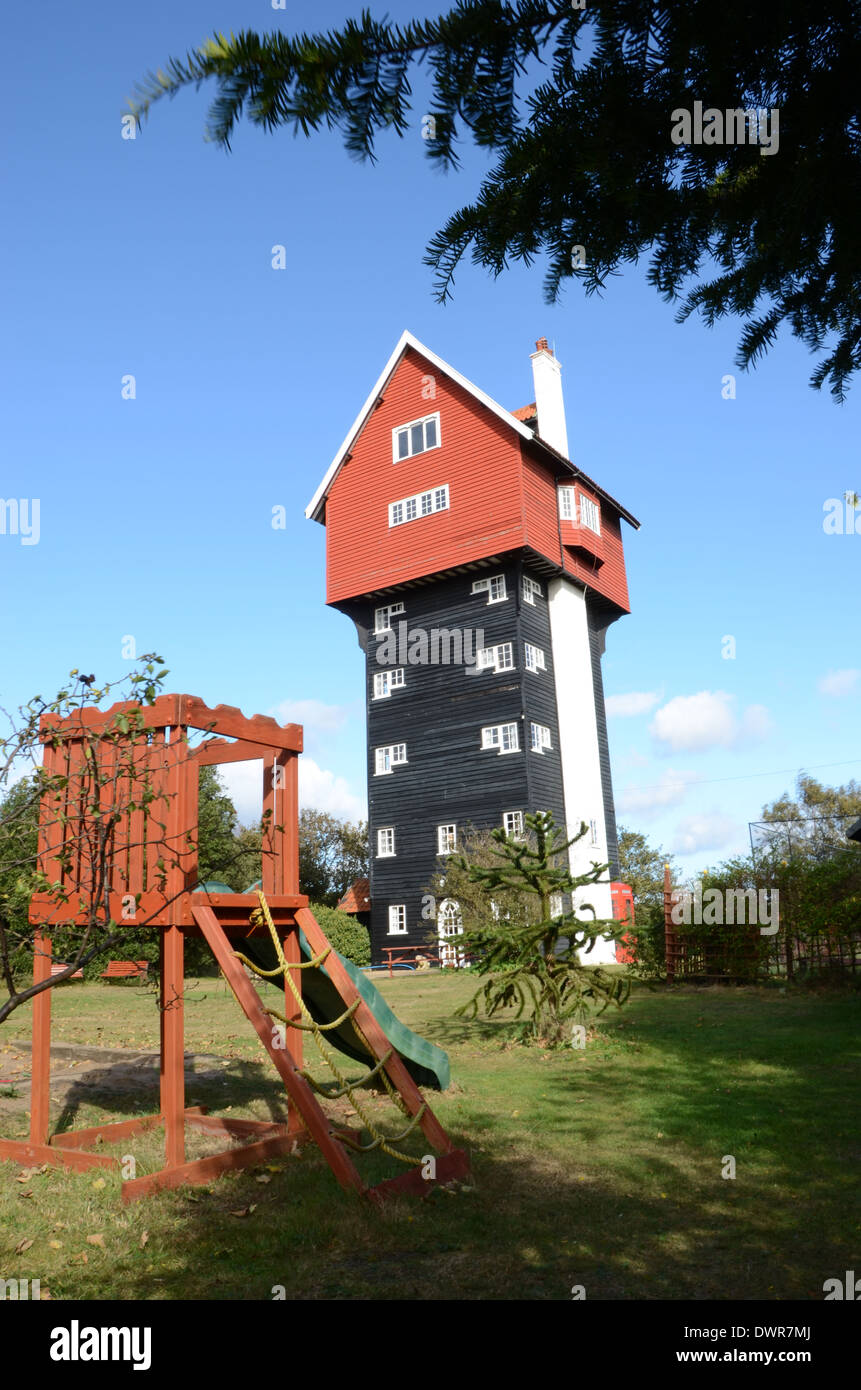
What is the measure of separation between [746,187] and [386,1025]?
8160 millimetres

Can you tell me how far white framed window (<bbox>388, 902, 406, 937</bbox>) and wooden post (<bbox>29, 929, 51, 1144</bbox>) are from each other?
26.6 meters

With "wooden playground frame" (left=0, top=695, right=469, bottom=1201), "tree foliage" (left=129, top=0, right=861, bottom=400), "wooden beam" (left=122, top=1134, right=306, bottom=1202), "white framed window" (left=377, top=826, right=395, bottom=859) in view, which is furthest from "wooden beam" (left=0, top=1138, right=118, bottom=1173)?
"white framed window" (left=377, top=826, right=395, bottom=859)

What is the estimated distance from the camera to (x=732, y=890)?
21203 millimetres

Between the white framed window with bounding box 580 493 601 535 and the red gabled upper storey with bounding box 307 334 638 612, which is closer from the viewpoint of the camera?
the red gabled upper storey with bounding box 307 334 638 612

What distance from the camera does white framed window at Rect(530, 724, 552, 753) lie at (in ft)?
110

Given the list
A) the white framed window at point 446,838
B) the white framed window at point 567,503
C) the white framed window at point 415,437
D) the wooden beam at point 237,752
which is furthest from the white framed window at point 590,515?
the wooden beam at point 237,752

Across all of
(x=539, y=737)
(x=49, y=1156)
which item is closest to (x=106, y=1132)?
(x=49, y=1156)

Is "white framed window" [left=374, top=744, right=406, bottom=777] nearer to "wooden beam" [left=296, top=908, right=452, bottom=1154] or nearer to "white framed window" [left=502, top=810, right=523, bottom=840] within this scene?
"white framed window" [left=502, top=810, right=523, bottom=840]

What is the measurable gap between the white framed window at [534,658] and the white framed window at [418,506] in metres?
6.02

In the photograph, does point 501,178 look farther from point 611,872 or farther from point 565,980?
point 611,872

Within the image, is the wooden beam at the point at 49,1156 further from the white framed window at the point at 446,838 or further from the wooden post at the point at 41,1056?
the white framed window at the point at 446,838

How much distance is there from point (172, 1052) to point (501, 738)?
2658 cm

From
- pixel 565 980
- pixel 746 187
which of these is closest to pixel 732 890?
pixel 565 980

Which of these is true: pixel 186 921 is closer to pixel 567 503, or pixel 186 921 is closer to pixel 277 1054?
pixel 277 1054
